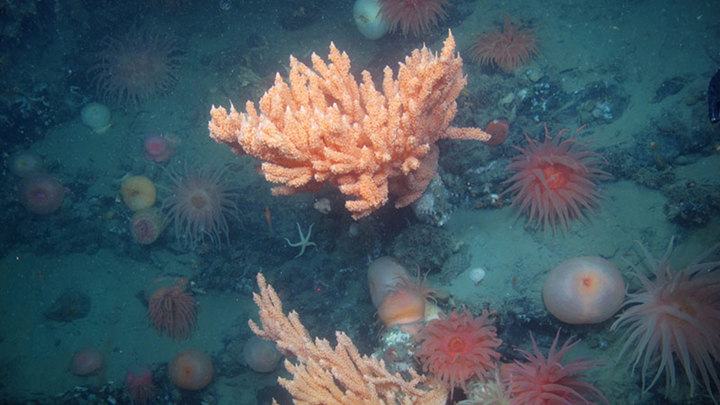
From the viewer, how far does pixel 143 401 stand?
6086 millimetres

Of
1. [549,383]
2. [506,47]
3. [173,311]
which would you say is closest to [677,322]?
[549,383]

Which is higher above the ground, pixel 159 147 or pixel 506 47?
pixel 506 47

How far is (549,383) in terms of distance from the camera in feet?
10.5

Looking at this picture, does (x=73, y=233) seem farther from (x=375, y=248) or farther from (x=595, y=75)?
(x=595, y=75)

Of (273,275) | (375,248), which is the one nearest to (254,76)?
(273,275)

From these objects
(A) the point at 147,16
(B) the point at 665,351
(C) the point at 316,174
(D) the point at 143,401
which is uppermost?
(A) the point at 147,16

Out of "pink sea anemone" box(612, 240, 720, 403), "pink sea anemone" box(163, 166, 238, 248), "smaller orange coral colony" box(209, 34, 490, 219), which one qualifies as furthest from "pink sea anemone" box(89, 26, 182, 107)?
"pink sea anemone" box(612, 240, 720, 403)

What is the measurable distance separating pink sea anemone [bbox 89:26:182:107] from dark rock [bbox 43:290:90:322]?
4222mm

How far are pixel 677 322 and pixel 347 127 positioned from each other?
3.40 meters

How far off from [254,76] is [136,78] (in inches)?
122

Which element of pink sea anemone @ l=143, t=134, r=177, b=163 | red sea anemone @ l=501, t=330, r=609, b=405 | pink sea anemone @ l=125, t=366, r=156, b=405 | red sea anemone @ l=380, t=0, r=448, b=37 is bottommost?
pink sea anemone @ l=125, t=366, r=156, b=405

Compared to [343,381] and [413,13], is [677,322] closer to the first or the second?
[343,381]

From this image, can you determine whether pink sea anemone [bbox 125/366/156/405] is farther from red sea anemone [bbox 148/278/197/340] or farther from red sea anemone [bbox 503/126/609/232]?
red sea anemone [bbox 503/126/609/232]

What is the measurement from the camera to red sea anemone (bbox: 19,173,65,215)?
746 cm
